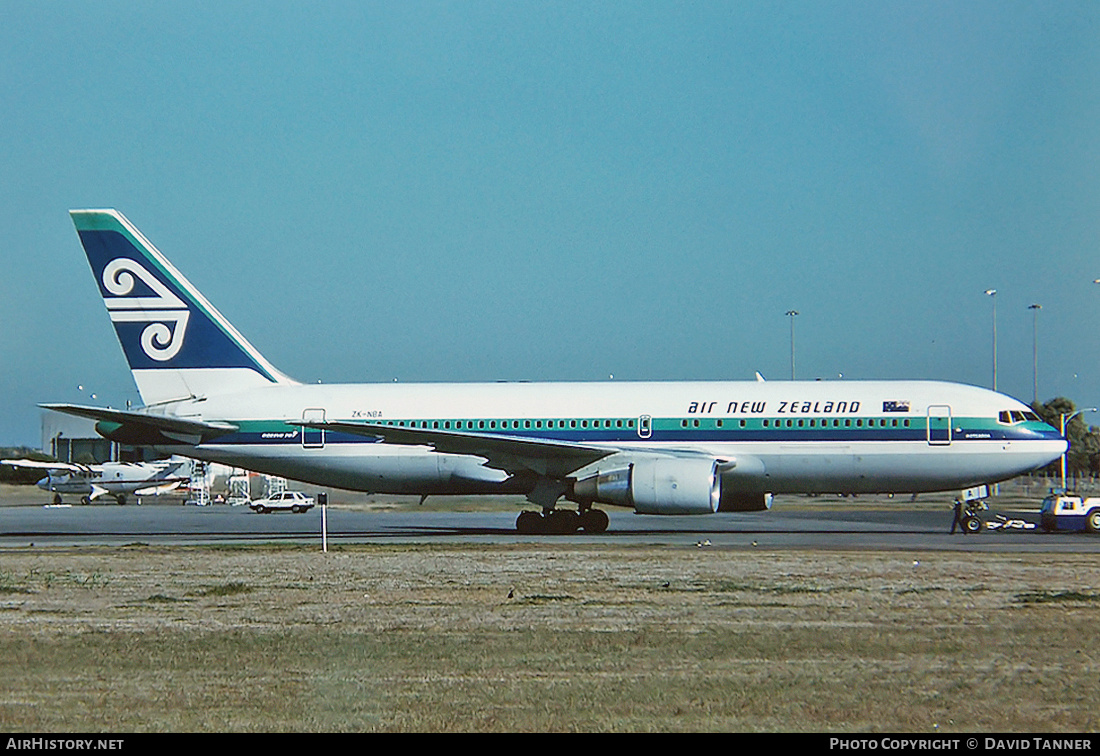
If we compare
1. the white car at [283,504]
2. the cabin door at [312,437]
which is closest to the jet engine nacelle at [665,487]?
the cabin door at [312,437]

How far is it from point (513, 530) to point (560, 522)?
168 cm

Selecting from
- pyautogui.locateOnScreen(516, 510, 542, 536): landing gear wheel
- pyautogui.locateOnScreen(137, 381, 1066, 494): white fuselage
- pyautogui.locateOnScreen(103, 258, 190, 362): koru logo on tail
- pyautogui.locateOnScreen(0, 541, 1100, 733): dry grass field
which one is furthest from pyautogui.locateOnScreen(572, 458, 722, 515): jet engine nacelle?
pyautogui.locateOnScreen(103, 258, 190, 362): koru logo on tail

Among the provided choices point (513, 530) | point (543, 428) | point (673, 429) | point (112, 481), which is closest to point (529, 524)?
point (513, 530)

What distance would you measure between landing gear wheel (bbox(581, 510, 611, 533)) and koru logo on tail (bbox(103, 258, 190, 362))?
11764 millimetres

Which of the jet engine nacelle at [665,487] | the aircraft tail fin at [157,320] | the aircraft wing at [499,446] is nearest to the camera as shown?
the jet engine nacelle at [665,487]

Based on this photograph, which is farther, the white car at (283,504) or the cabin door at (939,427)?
the white car at (283,504)

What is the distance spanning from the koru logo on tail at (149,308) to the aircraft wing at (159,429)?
6.49ft

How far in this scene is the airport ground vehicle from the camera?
3209cm

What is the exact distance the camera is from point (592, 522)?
105 ft

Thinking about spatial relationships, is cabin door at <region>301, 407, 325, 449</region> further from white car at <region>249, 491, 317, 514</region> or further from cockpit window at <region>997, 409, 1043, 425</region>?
white car at <region>249, 491, 317, 514</region>

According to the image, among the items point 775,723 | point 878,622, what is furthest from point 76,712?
point 878,622

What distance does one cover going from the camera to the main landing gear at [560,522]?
31.5m

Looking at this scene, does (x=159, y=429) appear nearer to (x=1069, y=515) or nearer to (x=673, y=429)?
(x=673, y=429)

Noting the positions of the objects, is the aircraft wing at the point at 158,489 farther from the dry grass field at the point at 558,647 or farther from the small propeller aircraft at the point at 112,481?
the dry grass field at the point at 558,647
